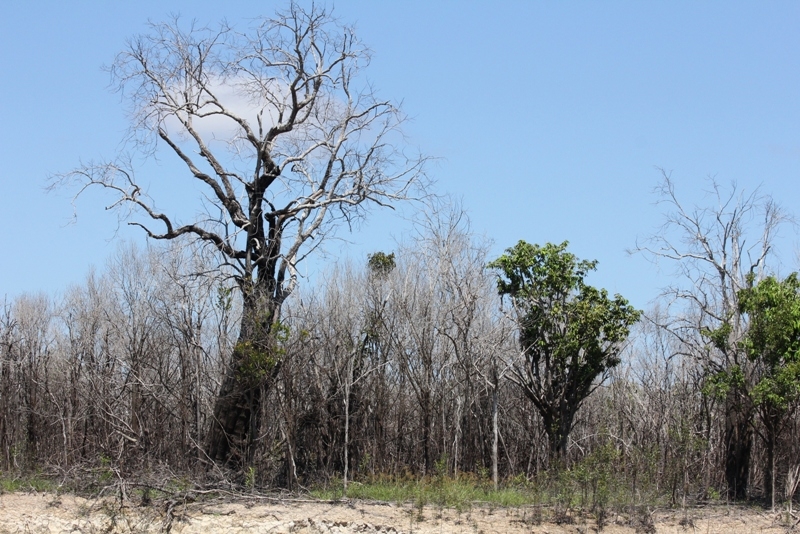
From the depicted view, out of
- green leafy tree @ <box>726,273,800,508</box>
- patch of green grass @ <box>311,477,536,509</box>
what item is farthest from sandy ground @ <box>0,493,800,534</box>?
green leafy tree @ <box>726,273,800,508</box>

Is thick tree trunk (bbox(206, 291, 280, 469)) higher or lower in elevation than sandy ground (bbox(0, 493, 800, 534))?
higher

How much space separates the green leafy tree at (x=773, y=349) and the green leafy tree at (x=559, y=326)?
3.00 m

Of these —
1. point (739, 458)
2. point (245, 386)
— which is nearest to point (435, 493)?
point (245, 386)

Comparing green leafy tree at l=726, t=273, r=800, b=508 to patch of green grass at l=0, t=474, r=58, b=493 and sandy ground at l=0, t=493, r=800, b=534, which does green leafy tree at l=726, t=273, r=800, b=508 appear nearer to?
sandy ground at l=0, t=493, r=800, b=534

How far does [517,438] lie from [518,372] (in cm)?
538

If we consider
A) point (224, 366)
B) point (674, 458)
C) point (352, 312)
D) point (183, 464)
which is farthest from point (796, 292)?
point (183, 464)

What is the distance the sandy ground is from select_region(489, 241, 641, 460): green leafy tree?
3882 mm

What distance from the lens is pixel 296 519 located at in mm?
15875

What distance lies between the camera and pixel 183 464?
64.8 feet

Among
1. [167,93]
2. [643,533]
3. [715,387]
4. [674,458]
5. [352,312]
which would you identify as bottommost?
[643,533]

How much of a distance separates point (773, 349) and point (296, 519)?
33.7 ft

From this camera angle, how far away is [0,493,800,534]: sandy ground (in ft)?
51.6

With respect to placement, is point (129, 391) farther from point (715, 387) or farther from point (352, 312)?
point (715, 387)

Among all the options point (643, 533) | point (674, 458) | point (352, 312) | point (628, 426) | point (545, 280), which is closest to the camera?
point (643, 533)
